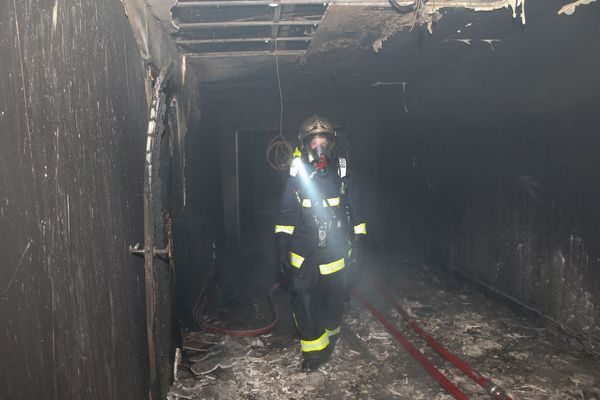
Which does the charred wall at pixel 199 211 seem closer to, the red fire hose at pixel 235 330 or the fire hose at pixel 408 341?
the red fire hose at pixel 235 330

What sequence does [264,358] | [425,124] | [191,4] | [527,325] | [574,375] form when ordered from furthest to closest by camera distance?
[425,124]
[527,325]
[264,358]
[574,375]
[191,4]

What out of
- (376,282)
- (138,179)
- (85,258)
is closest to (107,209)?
(85,258)

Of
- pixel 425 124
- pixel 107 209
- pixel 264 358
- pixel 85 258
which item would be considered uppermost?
pixel 425 124

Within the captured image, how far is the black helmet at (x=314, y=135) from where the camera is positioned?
3.79 metres

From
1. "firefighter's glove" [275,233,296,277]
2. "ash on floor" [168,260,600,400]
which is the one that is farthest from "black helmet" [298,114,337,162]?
"ash on floor" [168,260,600,400]

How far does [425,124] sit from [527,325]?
3550 millimetres

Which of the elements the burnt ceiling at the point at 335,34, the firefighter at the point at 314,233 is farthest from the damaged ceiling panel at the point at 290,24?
the firefighter at the point at 314,233

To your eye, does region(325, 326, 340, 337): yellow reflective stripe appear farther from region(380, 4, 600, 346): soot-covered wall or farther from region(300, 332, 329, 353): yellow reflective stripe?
region(380, 4, 600, 346): soot-covered wall

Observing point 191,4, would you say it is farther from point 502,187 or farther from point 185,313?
point 502,187

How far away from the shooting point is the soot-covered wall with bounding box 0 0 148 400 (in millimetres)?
1341

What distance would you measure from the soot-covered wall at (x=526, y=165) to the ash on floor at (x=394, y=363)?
1.45 feet

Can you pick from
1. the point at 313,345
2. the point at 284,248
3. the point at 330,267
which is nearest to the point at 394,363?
the point at 313,345

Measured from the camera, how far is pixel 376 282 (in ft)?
20.5

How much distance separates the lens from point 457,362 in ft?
11.9
